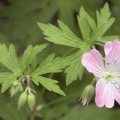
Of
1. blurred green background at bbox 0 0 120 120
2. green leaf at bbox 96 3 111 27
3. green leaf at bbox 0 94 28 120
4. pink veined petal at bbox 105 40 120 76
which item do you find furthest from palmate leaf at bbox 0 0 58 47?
pink veined petal at bbox 105 40 120 76

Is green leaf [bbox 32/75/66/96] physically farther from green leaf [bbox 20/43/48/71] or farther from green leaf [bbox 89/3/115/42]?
green leaf [bbox 89/3/115/42]

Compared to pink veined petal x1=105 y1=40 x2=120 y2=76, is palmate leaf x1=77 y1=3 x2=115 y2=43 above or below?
above

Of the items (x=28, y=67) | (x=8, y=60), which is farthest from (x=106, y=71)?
(x=8, y=60)

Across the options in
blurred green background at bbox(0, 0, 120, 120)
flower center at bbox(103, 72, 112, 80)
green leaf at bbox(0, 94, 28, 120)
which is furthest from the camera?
blurred green background at bbox(0, 0, 120, 120)

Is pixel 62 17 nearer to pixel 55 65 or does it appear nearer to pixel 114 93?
pixel 55 65

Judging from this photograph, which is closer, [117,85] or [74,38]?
[117,85]

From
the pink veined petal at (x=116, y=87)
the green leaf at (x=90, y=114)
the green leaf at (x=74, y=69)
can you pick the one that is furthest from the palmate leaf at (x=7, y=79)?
the green leaf at (x=90, y=114)

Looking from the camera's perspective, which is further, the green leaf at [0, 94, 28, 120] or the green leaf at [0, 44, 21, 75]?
the green leaf at [0, 94, 28, 120]

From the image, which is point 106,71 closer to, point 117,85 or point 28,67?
point 117,85
